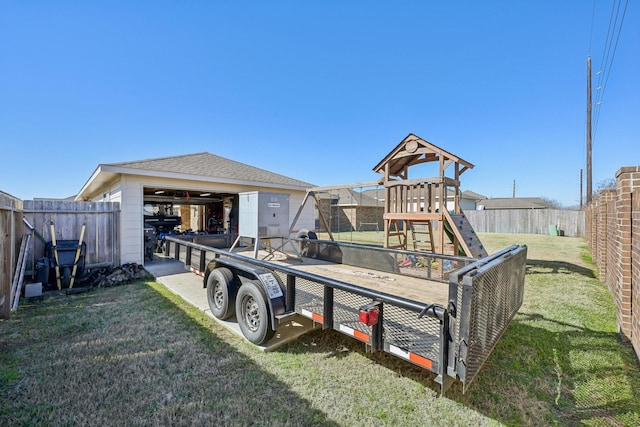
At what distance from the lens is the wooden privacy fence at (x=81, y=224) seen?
5812mm

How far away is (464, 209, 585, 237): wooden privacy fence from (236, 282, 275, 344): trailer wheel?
2416 cm

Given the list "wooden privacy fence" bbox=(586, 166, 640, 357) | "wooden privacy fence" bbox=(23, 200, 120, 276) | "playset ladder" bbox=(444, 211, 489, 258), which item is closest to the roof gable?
"playset ladder" bbox=(444, 211, 489, 258)

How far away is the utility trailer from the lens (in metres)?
1.64

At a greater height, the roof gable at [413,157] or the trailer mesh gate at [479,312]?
the roof gable at [413,157]

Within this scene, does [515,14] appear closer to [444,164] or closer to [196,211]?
[444,164]

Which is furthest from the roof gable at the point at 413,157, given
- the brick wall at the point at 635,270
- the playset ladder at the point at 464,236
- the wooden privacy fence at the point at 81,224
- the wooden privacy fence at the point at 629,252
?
the wooden privacy fence at the point at 81,224

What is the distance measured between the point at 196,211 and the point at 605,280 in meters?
20.7

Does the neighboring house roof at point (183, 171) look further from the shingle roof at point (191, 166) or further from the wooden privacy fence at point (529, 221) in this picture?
the wooden privacy fence at point (529, 221)

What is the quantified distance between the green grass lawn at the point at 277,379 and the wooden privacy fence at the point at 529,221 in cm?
2100

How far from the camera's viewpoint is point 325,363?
9.03 ft

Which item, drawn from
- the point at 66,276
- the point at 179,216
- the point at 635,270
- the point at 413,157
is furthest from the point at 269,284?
the point at 179,216

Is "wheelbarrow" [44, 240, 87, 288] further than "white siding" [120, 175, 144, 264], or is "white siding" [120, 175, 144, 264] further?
"white siding" [120, 175, 144, 264]

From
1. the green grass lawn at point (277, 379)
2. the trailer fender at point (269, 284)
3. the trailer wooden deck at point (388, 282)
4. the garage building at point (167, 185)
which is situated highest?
the garage building at point (167, 185)

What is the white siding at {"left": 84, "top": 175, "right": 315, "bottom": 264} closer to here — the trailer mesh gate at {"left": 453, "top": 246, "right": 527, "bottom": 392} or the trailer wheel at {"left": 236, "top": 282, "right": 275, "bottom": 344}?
the trailer wheel at {"left": 236, "top": 282, "right": 275, "bottom": 344}
